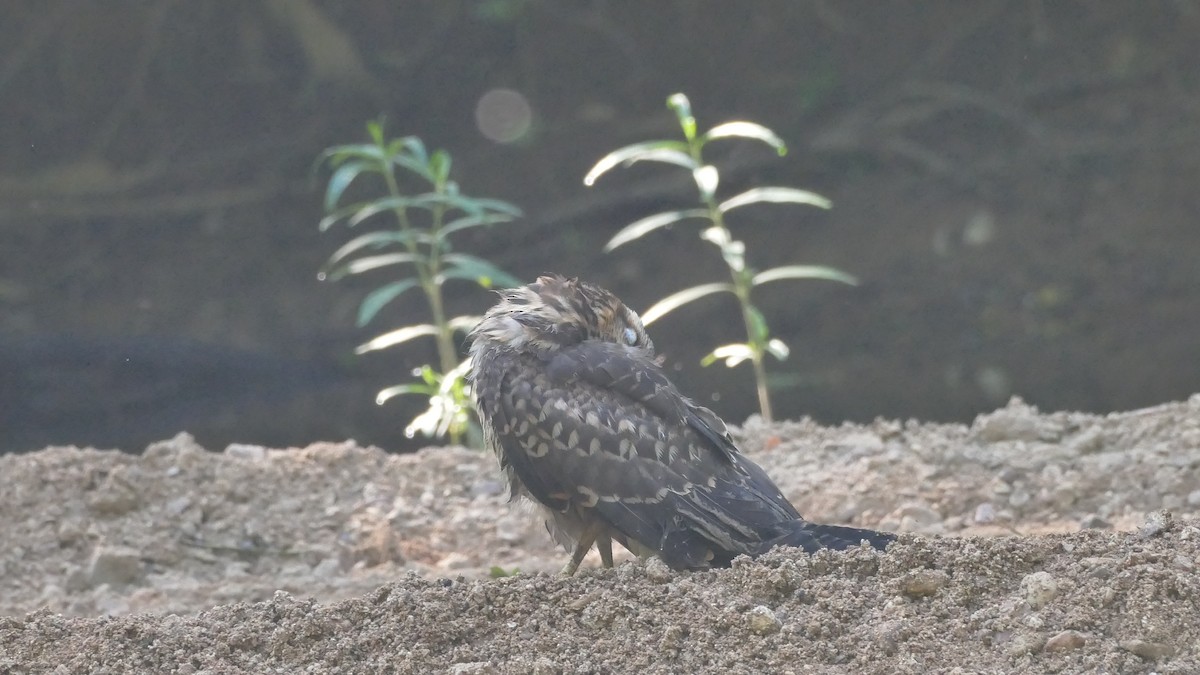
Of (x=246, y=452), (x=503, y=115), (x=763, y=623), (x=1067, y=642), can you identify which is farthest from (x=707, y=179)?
(x=503, y=115)

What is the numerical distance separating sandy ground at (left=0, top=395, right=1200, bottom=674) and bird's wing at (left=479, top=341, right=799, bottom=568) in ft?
1.64

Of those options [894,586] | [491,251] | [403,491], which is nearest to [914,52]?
[491,251]

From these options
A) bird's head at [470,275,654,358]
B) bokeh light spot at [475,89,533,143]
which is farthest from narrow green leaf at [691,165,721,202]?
bokeh light spot at [475,89,533,143]

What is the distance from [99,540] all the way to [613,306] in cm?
221

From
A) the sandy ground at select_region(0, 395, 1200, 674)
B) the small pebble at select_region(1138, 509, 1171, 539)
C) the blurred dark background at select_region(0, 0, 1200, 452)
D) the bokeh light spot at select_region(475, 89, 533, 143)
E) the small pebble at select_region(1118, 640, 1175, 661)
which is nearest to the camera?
the small pebble at select_region(1118, 640, 1175, 661)

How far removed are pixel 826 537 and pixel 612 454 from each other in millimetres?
682

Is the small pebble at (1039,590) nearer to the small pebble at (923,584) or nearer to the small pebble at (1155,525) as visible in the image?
the small pebble at (923,584)

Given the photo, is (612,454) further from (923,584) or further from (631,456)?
(923,584)

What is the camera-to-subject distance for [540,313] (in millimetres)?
4688

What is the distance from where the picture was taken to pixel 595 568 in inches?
177

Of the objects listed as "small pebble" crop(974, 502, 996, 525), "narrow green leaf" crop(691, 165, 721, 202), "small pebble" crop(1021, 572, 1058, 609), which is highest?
"narrow green leaf" crop(691, 165, 721, 202)

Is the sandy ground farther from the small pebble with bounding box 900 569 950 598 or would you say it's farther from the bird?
the bird

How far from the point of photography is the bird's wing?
418 centimetres

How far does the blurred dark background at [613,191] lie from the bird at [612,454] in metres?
3.60
